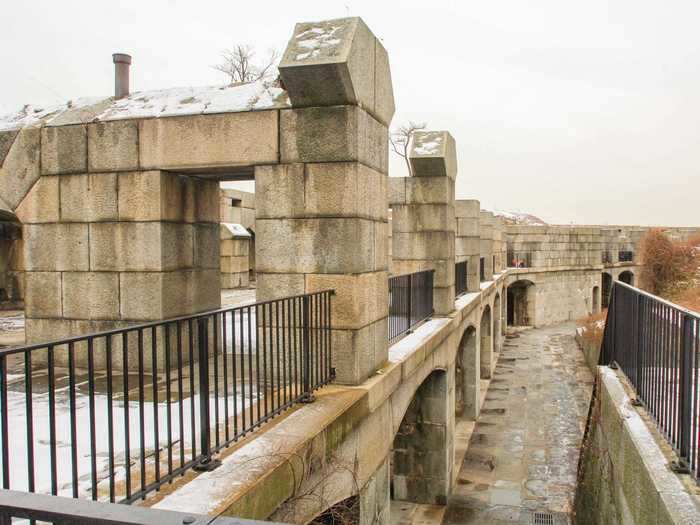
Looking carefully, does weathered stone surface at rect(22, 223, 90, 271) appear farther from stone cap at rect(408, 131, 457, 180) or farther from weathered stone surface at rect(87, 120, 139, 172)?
stone cap at rect(408, 131, 457, 180)

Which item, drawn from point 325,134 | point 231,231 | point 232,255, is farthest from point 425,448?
point 231,231

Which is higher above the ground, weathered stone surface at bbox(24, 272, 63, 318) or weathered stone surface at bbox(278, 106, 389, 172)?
weathered stone surface at bbox(278, 106, 389, 172)

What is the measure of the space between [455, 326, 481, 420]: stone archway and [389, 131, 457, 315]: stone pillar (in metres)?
4.11

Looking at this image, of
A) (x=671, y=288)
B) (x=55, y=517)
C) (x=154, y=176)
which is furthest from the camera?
(x=671, y=288)

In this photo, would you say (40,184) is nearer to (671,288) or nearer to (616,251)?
(671,288)

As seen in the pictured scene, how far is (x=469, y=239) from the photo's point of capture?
18156 mm

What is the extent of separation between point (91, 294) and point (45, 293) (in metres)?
0.60

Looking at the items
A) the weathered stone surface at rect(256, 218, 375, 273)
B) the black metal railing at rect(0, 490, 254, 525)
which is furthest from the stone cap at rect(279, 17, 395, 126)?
the black metal railing at rect(0, 490, 254, 525)

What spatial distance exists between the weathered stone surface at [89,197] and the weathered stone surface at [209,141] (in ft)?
1.69

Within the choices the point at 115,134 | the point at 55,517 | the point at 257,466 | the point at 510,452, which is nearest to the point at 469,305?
the point at 510,452

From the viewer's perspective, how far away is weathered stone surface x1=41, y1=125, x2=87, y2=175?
647 cm

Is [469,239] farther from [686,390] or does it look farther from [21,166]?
[686,390]

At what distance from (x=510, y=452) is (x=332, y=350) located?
389 inches

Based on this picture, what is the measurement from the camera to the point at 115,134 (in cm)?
635
